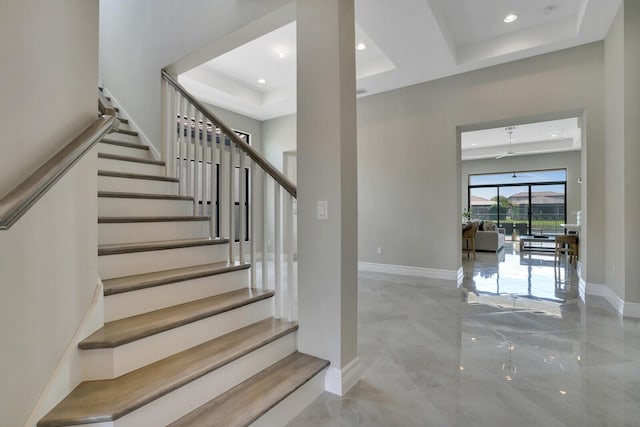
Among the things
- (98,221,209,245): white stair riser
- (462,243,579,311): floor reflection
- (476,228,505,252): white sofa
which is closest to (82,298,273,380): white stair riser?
(98,221,209,245): white stair riser

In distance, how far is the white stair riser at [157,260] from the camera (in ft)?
6.10

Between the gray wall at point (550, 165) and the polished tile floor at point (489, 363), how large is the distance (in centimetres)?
710

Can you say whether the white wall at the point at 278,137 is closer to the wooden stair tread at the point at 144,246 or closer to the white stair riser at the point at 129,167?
the white stair riser at the point at 129,167

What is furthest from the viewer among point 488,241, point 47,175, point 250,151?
point 488,241

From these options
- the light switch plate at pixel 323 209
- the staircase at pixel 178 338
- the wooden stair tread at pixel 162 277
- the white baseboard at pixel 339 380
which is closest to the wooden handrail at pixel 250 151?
the staircase at pixel 178 338

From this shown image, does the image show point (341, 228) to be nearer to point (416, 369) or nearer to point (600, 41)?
point (416, 369)

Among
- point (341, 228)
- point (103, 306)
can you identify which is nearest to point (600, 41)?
point (341, 228)

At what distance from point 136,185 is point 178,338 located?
5.49ft

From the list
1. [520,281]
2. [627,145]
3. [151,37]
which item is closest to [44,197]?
[151,37]

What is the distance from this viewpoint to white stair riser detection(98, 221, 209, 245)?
210cm

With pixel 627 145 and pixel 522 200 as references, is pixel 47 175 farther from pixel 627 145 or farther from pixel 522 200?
pixel 522 200

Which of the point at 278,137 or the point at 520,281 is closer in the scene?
the point at 520,281

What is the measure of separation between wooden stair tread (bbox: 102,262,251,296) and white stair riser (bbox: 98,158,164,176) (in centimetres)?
138

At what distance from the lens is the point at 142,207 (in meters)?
2.52
